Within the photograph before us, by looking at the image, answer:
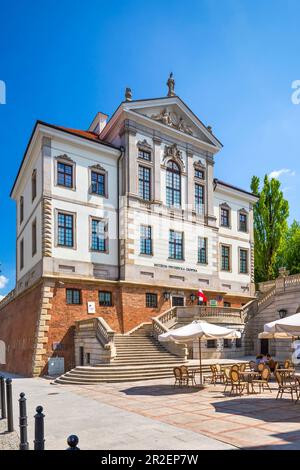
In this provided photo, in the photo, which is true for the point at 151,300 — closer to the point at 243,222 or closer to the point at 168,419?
the point at 243,222

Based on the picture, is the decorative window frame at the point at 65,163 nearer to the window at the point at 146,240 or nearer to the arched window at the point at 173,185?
the window at the point at 146,240

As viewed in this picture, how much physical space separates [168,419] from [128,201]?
70.2 ft

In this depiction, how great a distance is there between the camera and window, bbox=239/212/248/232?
41.4 meters

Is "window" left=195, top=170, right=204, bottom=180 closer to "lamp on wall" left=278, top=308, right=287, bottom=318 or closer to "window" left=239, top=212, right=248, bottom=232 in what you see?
"window" left=239, top=212, right=248, bottom=232

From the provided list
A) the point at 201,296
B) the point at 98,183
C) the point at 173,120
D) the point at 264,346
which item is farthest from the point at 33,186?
the point at 264,346

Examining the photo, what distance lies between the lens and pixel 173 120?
3541 cm

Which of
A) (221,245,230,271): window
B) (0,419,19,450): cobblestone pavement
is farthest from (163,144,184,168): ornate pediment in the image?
(0,419,19,450): cobblestone pavement

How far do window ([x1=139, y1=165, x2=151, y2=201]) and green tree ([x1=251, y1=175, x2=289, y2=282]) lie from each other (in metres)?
18.1

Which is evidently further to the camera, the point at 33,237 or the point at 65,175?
the point at 33,237

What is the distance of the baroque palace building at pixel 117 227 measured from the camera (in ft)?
93.0

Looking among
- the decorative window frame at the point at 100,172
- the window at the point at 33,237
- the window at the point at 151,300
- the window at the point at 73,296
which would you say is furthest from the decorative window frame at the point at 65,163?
the window at the point at 151,300

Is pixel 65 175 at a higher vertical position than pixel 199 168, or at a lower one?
lower

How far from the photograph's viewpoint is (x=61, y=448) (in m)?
9.10
